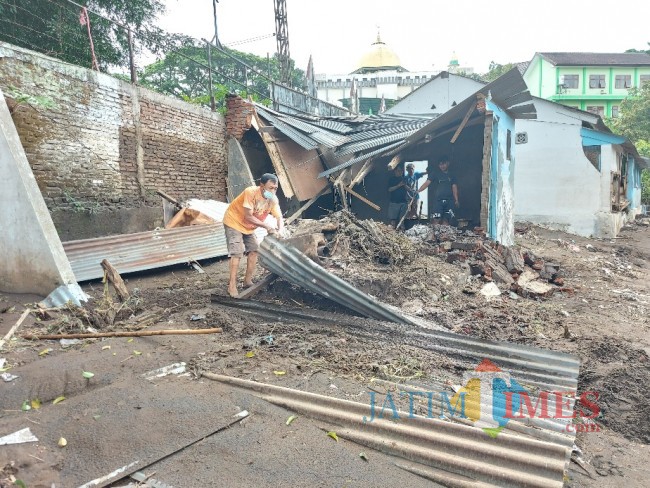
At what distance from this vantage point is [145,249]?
21.3ft

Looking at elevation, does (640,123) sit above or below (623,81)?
below

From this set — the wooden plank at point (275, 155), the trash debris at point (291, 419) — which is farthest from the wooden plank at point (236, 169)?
the trash debris at point (291, 419)

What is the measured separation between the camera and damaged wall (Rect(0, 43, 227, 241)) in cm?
573

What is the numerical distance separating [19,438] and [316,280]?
9.17 feet

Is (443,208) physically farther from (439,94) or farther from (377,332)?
(439,94)

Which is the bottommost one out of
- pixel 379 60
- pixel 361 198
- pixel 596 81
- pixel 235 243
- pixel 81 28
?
pixel 235 243

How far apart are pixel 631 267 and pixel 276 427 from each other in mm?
9871

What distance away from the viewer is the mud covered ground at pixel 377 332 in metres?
2.84

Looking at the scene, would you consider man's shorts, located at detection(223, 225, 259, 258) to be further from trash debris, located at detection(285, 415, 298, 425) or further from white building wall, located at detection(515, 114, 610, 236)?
white building wall, located at detection(515, 114, 610, 236)

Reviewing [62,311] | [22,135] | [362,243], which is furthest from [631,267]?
[22,135]

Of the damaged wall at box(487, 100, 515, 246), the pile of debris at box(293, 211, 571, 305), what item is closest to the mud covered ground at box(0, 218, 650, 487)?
the pile of debris at box(293, 211, 571, 305)

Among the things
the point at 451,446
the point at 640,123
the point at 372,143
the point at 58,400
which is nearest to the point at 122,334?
the point at 58,400

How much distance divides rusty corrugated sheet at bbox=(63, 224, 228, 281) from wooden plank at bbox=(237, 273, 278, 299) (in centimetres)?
206

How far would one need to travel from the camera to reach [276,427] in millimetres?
2455
